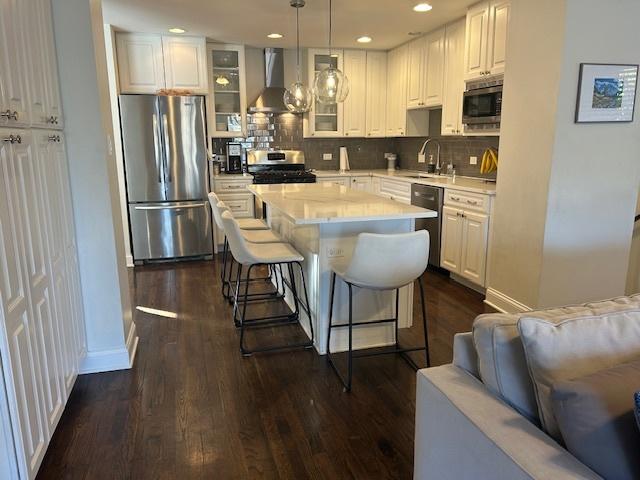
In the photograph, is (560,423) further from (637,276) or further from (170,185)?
(170,185)

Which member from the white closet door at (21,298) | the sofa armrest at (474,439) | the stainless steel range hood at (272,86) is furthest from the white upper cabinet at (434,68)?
the sofa armrest at (474,439)

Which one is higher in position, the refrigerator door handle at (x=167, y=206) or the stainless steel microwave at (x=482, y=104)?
the stainless steel microwave at (x=482, y=104)

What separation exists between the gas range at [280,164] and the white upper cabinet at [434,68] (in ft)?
5.41

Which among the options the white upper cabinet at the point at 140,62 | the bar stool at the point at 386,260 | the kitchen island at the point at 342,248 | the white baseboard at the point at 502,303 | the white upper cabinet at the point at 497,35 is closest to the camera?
the bar stool at the point at 386,260

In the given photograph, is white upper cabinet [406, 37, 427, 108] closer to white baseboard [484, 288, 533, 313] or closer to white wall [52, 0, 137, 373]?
white baseboard [484, 288, 533, 313]

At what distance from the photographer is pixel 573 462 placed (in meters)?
0.91

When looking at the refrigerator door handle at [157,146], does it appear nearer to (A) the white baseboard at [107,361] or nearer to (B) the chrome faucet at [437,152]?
(A) the white baseboard at [107,361]

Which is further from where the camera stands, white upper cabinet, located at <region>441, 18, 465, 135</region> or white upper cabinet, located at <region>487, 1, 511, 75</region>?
white upper cabinet, located at <region>441, 18, 465, 135</region>

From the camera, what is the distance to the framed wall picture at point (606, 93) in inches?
116

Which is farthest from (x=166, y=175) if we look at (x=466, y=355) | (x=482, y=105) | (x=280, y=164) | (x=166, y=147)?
(x=466, y=355)

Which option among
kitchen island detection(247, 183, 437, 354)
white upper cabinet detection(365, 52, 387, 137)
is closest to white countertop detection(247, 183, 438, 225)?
kitchen island detection(247, 183, 437, 354)

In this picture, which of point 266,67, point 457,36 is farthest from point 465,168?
point 266,67

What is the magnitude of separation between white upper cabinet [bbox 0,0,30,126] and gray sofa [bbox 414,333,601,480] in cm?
166

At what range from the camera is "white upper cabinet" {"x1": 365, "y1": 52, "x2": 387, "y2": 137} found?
19.9 feet
